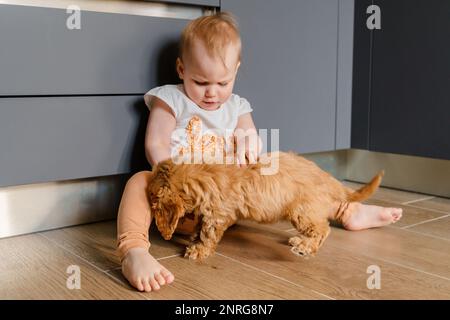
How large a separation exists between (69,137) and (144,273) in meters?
0.41

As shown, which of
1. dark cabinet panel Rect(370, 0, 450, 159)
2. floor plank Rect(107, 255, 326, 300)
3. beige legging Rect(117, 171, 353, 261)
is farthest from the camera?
dark cabinet panel Rect(370, 0, 450, 159)

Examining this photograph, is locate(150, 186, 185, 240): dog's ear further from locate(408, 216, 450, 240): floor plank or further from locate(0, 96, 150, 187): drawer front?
locate(408, 216, 450, 240): floor plank

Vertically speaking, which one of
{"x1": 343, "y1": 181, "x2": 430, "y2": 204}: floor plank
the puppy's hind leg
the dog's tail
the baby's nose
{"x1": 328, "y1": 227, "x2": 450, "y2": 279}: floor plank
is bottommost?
{"x1": 328, "y1": 227, "x2": 450, "y2": 279}: floor plank

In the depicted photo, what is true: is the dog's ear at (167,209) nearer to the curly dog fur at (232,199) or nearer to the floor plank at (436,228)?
the curly dog fur at (232,199)

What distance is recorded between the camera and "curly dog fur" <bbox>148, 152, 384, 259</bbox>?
1023mm

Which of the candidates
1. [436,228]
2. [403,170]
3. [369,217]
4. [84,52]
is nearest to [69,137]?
[84,52]

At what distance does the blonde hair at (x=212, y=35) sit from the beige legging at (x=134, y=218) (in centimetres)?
32

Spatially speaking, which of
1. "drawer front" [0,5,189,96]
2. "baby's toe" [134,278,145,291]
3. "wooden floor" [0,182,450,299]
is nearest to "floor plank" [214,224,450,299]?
"wooden floor" [0,182,450,299]

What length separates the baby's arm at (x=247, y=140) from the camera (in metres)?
1.17

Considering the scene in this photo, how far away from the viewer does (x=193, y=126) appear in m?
1.27

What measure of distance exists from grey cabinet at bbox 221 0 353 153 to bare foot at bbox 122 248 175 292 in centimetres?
61

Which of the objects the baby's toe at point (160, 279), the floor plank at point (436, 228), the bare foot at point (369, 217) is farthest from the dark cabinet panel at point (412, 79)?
the baby's toe at point (160, 279)

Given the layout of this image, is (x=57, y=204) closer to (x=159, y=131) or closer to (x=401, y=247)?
(x=159, y=131)

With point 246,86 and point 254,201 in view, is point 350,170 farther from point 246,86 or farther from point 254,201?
point 254,201
